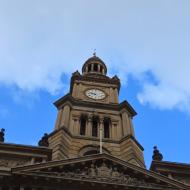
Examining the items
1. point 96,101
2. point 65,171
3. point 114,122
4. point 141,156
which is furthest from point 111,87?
point 65,171

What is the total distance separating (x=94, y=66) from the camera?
50219mm

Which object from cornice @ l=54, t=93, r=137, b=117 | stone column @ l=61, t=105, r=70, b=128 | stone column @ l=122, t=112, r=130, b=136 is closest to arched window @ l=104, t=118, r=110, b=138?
stone column @ l=122, t=112, r=130, b=136

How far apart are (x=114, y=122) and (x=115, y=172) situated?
12861 mm

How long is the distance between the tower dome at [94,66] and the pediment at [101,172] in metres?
25.2

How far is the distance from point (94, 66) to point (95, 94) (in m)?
9.79

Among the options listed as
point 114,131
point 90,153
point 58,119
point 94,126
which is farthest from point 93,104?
point 90,153

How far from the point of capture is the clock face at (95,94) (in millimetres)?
40375

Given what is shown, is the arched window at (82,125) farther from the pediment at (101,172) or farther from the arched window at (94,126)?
the pediment at (101,172)

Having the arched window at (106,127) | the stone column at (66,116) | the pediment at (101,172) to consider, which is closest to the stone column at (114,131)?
the arched window at (106,127)

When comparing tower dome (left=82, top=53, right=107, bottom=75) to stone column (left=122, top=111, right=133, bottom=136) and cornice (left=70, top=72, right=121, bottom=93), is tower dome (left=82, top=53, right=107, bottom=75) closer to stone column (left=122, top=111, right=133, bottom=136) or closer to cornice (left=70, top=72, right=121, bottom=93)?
cornice (left=70, top=72, right=121, bottom=93)

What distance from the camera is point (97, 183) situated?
22.2 meters

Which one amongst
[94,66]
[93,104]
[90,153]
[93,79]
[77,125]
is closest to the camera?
[90,153]

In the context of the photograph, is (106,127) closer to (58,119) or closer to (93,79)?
(58,119)

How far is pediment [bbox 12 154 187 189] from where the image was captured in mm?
22312
